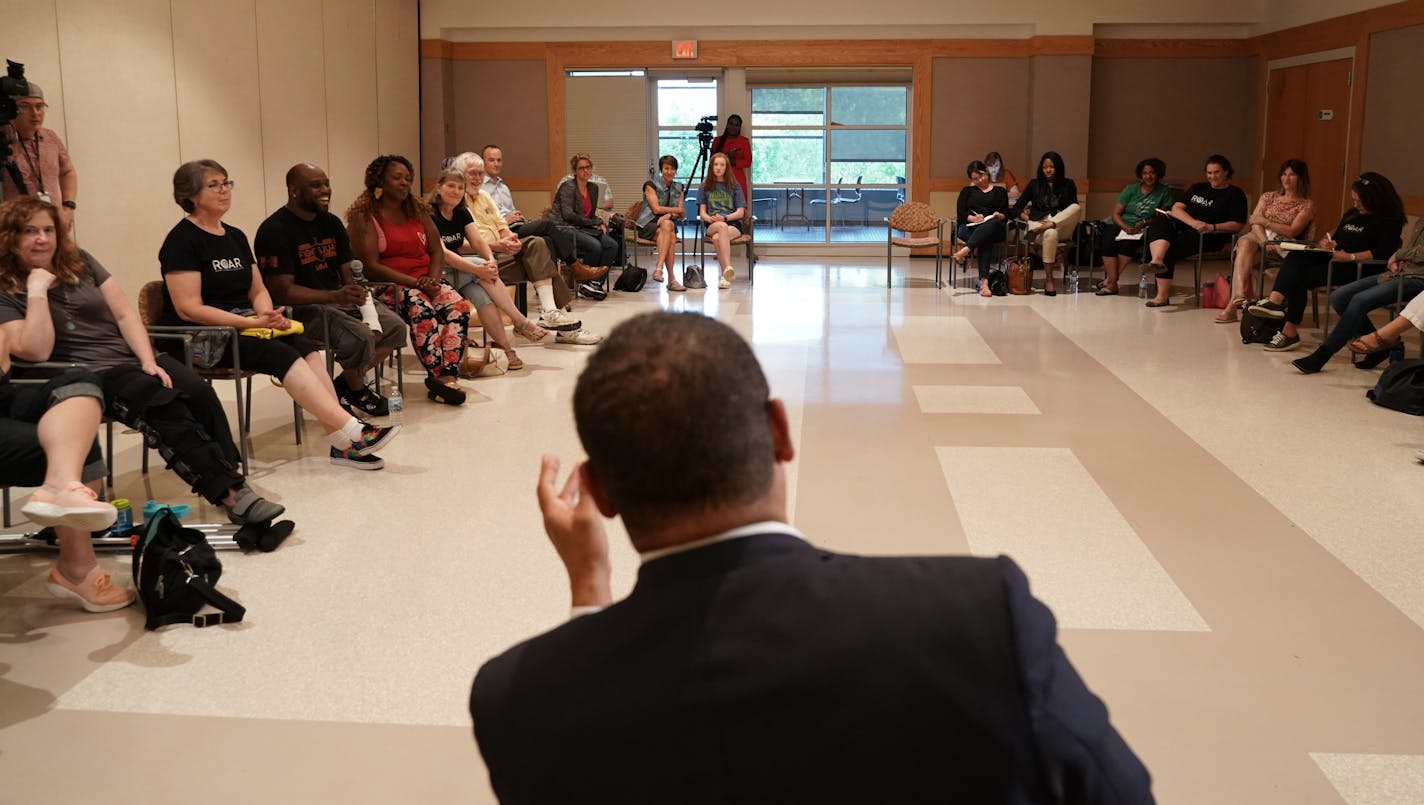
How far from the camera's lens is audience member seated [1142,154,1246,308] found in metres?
10.9

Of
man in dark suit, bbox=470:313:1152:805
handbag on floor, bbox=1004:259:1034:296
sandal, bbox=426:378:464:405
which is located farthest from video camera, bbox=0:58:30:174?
handbag on floor, bbox=1004:259:1034:296

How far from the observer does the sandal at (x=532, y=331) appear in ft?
27.5

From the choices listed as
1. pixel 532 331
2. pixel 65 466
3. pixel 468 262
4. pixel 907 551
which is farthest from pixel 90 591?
pixel 532 331

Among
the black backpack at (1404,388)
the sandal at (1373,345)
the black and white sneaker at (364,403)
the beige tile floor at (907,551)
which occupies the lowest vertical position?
the beige tile floor at (907,551)

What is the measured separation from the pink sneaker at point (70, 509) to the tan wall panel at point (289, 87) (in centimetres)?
724

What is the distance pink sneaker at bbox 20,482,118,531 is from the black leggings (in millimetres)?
731

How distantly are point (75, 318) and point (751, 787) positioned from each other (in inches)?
160

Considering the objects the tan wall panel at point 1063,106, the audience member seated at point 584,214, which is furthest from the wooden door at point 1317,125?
the audience member seated at point 584,214

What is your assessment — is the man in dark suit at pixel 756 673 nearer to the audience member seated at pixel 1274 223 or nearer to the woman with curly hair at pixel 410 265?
the woman with curly hair at pixel 410 265

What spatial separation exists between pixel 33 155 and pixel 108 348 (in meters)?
2.97

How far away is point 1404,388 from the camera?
21.2 feet

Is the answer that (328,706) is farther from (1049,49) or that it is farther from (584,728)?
(1049,49)

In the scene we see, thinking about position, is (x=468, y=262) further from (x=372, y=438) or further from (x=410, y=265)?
(x=372, y=438)

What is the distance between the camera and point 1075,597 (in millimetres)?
3838
